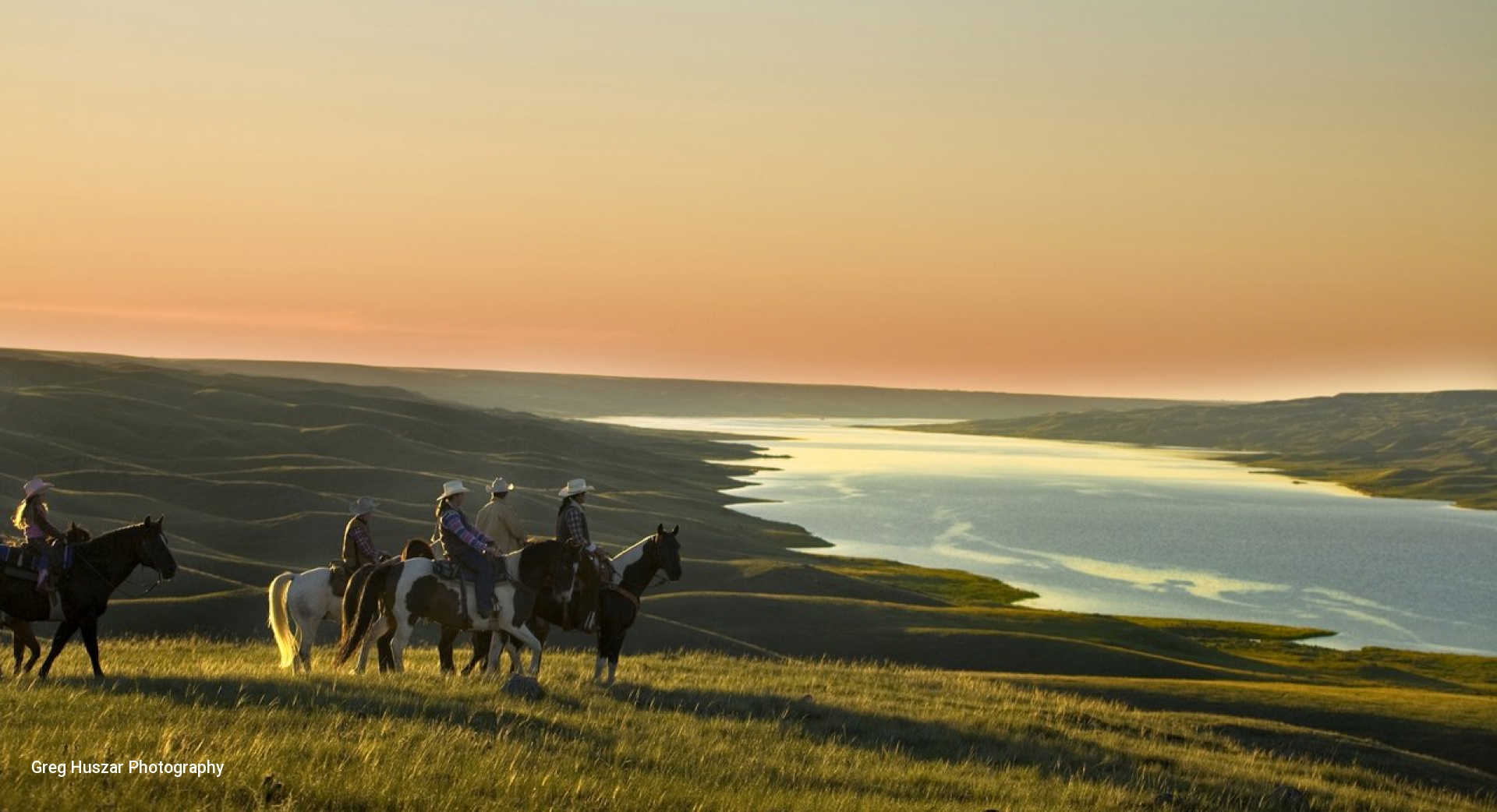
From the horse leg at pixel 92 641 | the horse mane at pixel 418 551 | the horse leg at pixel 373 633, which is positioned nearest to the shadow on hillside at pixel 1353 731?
the horse mane at pixel 418 551

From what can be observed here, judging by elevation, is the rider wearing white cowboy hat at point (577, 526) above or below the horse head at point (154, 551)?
above

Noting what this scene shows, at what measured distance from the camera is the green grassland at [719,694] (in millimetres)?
14430

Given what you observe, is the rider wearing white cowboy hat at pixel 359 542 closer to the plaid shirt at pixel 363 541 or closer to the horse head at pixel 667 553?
the plaid shirt at pixel 363 541

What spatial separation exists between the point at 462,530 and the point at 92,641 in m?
5.32

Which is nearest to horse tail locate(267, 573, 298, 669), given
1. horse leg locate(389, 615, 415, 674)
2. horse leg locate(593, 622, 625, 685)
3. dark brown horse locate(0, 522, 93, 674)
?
horse leg locate(389, 615, 415, 674)

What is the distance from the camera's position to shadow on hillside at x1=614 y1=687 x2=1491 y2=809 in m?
20.7

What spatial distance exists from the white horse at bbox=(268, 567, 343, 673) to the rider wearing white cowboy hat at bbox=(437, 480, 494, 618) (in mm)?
3131

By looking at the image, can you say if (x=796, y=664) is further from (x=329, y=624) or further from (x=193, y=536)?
(x=193, y=536)

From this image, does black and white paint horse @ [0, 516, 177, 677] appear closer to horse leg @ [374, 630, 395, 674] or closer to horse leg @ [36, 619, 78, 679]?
horse leg @ [36, 619, 78, 679]

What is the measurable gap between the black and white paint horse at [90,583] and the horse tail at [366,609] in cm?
279

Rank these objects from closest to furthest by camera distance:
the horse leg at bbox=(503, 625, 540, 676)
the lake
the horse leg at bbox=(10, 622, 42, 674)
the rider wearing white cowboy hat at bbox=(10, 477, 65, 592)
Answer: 1. the rider wearing white cowboy hat at bbox=(10, 477, 65, 592)
2. the horse leg at bbox=(10, 622, 42, 674)
3. the horse leg at bbox=(503, 625, 540, 676)
4. the lake

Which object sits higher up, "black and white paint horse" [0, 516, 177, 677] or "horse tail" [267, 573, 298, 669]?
"black and white paint horse" [0, 516, 177, 677]

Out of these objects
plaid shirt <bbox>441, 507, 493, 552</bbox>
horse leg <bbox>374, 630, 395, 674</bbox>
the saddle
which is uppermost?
plaid shirt <bbox>441, 507, 493, 552</bbox>

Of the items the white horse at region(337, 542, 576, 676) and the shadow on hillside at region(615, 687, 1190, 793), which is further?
the white horse at region(337, 542, 576, 676)
